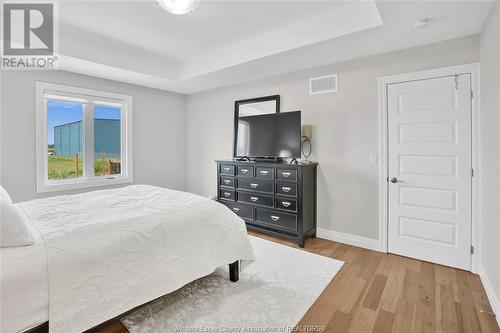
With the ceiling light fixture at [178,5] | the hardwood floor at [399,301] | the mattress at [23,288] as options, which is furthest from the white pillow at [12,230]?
the ceiling light fixture at [178,5]

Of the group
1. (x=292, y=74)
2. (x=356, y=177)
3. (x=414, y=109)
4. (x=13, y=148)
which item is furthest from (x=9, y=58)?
(x=414, y=109)

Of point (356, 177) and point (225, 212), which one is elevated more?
point (356, 177)

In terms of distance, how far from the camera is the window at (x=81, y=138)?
11.4 feet

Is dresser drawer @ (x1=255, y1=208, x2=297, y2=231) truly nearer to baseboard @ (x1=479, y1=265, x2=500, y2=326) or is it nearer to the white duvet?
the white duvet

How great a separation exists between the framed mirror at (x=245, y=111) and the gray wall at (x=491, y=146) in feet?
7.68

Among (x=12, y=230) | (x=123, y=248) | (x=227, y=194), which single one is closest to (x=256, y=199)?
(x=227, y=194)

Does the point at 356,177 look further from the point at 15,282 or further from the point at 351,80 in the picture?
the point at 15,282

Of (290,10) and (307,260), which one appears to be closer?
(290,10)

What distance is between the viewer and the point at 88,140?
3.92m

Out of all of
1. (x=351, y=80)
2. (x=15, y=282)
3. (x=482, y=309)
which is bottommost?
(x=482, y=309)

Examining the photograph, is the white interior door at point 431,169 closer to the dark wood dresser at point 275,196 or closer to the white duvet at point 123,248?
the dark wood dresser at point 275,196

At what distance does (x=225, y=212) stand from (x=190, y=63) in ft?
9.26

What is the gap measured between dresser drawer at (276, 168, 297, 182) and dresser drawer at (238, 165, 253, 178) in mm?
474

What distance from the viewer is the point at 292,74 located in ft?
12.2
